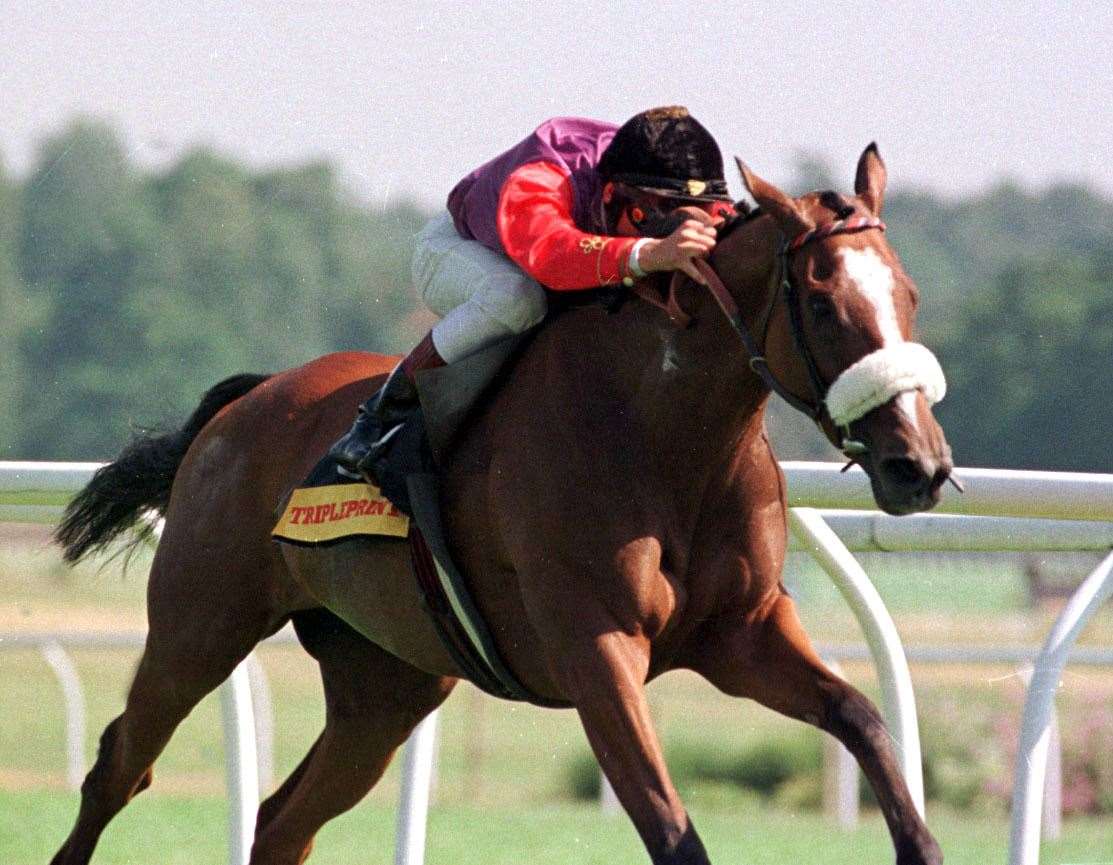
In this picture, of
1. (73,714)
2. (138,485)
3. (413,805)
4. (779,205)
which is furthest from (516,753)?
(779,205)

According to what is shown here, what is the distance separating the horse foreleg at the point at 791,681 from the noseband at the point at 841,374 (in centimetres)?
44

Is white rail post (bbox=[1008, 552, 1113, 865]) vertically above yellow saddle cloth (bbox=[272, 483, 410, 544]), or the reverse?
yellow saddle cloth (bbox=[272, 483, 410, 544])

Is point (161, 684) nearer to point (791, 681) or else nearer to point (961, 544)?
point (791, 681)

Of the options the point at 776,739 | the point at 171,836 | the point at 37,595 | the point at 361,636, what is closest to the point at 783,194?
the point at 361,636

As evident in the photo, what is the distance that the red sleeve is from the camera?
139 inches

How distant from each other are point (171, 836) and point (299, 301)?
115ft

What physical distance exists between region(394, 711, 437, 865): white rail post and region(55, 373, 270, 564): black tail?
90 centimetres

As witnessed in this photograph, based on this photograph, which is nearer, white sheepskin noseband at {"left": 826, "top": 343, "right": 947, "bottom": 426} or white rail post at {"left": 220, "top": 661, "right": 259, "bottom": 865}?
white sheepskin noseband at {"left": 826, "top": 343, "right": 947, "bottom": 426}

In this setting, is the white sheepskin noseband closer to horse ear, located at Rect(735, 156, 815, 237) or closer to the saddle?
horse ear, located at Rect(735, 156, 815, 237)

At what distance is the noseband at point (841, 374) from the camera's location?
3080mm

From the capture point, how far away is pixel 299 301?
4144 centimetres

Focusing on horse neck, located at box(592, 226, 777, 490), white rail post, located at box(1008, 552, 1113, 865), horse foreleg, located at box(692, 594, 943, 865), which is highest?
horse neck, located at box(592, 226, 777, 490)

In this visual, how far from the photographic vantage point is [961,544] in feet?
13.2

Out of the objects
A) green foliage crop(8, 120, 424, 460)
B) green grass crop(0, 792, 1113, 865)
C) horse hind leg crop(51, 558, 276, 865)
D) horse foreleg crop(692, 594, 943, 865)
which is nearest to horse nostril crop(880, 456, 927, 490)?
horse foreleg crop(692, 594, 943, 865)
